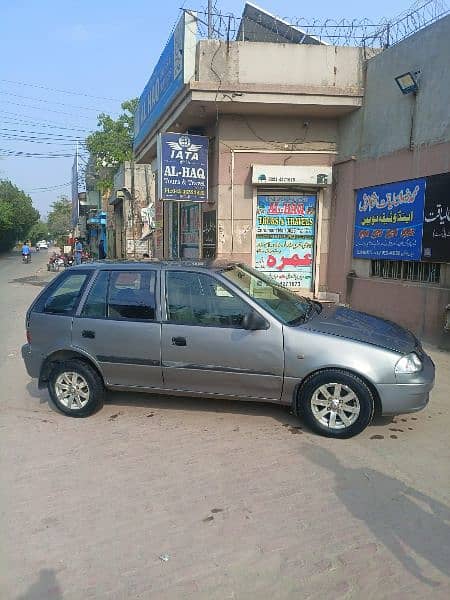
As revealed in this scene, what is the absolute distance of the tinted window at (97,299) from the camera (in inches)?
185

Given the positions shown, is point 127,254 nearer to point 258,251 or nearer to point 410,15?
point 258,251

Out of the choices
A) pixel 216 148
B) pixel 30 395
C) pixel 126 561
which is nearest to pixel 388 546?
pixel 126 561

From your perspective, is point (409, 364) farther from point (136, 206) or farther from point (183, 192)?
point (136, 206)

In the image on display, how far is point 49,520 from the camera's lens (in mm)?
3021

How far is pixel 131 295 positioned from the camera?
15.3 feet

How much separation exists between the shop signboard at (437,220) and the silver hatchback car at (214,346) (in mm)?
3285

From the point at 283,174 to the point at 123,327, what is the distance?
6.39m

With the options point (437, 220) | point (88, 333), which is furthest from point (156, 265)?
point (437, 220)

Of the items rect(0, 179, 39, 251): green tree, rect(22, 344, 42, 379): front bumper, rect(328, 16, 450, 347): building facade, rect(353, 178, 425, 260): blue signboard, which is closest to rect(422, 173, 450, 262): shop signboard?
rect(328, 16, 450, 347): building facade

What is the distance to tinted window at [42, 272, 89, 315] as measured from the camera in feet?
15.8

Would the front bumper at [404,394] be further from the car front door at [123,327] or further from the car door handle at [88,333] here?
the car door handle at [88,333]

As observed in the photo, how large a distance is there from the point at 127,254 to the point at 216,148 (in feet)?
46.5

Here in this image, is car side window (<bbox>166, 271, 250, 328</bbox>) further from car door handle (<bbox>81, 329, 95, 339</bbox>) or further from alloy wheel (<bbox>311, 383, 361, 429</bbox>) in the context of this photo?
alloy wheel (<bbox>311, 383, 361, 429</bbox>)

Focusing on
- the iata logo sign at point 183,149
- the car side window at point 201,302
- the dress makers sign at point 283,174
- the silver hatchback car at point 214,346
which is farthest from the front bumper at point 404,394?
the iata logo sign at point 183,149
